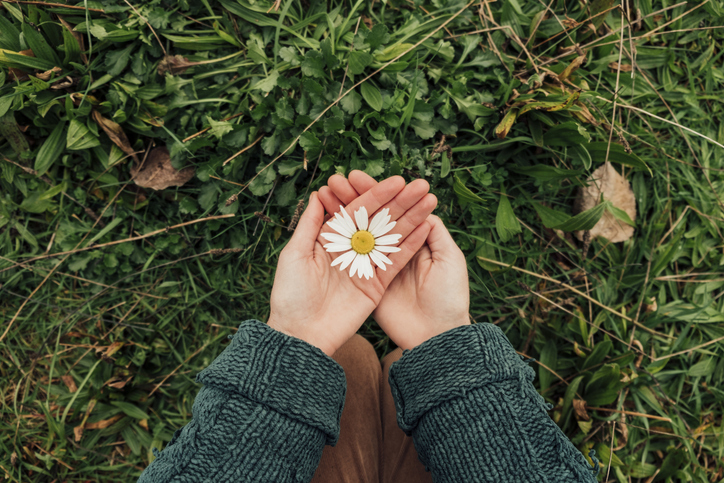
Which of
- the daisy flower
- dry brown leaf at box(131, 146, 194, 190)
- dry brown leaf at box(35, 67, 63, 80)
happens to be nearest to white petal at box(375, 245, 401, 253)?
the daisy flower

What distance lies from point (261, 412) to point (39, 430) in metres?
1.85

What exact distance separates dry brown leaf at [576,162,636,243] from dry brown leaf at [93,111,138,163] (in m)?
2.40

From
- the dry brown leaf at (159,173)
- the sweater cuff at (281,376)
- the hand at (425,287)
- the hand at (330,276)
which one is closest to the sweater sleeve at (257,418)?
the sweater cuff at (281,376)

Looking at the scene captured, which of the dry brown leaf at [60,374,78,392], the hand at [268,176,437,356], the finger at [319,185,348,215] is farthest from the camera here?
the dry brown leaf at [60,374,78,392]

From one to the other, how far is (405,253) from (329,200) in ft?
1.32

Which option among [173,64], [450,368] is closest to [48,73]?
[173,64]

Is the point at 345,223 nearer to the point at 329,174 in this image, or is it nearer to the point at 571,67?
the point at 329,174

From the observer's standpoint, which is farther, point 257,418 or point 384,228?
point 384,228

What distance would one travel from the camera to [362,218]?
1.78 metres

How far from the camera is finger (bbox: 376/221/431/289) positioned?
1.80 m

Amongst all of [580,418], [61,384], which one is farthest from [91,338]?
[580,418]

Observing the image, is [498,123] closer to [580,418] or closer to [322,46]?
[322,46]

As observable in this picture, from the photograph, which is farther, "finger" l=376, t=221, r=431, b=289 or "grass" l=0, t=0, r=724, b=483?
"grass" l=0, t=0, r=724, b=483

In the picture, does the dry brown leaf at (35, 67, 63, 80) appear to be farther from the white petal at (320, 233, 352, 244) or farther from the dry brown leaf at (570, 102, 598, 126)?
the dry brown leaf at (570, 102, 598, 126)
